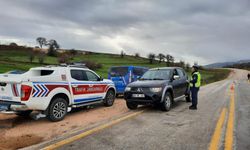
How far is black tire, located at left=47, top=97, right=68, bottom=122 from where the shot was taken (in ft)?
24.0

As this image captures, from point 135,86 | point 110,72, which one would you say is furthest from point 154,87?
point 110,72

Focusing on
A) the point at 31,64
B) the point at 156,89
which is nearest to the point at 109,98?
the point at 156,89

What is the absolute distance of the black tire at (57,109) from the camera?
7321mm

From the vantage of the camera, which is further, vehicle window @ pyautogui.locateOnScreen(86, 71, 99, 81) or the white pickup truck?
vehicle window @ pyautogui.locateOnScreen(86, 71, 99, 81)

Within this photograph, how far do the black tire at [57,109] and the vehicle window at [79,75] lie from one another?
1.18 m

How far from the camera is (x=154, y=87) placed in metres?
8.79

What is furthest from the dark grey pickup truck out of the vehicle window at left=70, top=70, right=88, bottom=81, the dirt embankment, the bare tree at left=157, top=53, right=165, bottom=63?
the bare tree at left=157, top=53, right=165, bottom=63

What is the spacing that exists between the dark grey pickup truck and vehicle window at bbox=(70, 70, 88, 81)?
5.90ft

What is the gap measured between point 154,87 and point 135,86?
79 cm

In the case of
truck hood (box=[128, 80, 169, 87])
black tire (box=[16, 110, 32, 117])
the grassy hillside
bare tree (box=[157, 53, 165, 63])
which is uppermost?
bare tree (box=[157, 53, 165, 63])

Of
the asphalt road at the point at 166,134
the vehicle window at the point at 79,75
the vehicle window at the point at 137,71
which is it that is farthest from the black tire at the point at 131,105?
the vehicle window at the point at 137,71

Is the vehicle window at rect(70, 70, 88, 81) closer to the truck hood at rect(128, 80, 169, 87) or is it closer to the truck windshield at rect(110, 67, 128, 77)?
the truck hood at rect(128, 80, 169, 87)

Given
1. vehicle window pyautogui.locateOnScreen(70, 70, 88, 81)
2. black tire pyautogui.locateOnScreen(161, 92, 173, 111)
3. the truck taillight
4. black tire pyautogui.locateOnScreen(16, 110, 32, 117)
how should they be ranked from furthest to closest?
black tire pyautogui.locateOnScreen(161, 92, 173, 111), vehicle window pyautogui.locateOnScreen(70, 70, 88, 81), black tire pyautogui.locateOnScreen(16, 110, 32, 117), the truck taillight

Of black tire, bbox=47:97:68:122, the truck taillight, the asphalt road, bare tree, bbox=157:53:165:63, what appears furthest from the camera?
bare tree, bbox=157:53:165:63
